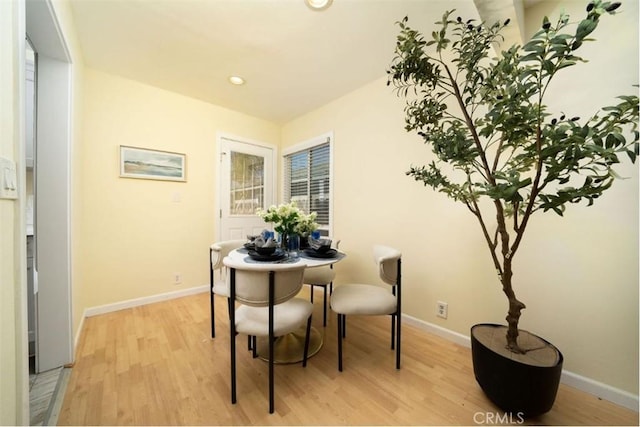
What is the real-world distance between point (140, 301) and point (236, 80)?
2.68m

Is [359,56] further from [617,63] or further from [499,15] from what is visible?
[617,63]

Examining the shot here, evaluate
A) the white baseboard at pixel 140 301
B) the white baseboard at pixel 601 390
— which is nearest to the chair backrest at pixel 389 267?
the white baseboard at pixel 601 390

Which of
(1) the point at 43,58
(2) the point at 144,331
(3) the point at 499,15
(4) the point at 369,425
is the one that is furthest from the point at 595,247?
(1) the point at 43,58

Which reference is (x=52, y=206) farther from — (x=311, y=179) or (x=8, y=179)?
(x=311, y=179)

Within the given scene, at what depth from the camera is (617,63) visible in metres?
1.35

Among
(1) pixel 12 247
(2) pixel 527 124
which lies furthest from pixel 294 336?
(2) pixel 527 124

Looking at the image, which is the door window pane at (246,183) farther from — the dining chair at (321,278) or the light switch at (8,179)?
the light switch at (8,179)

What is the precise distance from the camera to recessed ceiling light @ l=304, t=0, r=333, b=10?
1579mm

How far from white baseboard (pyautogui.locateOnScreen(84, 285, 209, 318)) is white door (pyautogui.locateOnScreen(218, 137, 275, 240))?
74 cm

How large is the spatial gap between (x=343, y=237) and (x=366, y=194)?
0.62 meters

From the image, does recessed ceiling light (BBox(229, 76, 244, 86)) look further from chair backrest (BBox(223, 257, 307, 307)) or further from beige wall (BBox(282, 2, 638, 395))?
chair backrest (BBox(223, 257, 307, 307))

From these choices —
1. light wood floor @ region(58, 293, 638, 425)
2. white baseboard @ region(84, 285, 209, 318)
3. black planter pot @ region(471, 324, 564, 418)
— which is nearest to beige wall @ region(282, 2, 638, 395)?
light wood floor @ region(58, 293, 638, 425)

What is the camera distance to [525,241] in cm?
165

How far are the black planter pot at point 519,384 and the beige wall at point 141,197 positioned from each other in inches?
120
